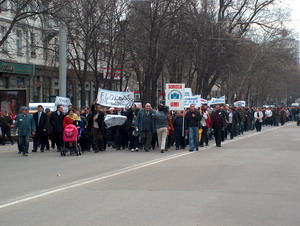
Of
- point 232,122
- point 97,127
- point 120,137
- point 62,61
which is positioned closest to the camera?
point 97,127

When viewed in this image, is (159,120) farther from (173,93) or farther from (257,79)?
(257,79)

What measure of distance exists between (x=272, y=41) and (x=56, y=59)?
27.4 m

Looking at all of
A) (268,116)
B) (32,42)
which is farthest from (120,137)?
(268,116)

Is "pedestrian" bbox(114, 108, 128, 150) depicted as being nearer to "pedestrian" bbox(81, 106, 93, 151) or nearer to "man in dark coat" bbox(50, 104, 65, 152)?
"pedestrian" bbox(81, 106, 93, 151)

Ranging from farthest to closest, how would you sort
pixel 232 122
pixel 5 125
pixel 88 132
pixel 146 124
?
pixel 232 122
pixel 5 125
pixel 88 132
pixel 146 124

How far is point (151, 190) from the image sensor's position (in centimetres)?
996

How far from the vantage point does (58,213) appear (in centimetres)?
794

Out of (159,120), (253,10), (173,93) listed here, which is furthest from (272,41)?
(159,120)

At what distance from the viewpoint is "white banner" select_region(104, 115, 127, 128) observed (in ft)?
63.7

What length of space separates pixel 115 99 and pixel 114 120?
165cm

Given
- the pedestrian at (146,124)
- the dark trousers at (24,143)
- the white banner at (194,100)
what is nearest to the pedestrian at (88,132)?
the pedestrian at (146,124)

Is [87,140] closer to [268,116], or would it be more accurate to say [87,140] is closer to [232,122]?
[232,122]

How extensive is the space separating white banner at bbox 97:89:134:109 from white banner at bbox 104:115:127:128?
1341mm

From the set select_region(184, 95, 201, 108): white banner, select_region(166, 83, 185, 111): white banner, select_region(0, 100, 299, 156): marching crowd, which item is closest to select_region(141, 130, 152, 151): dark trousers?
select_region(0, 100, 299, 156): marching crowd
